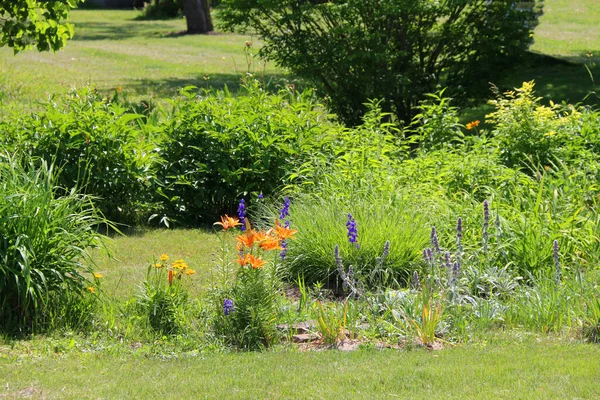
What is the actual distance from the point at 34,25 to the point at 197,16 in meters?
25.0

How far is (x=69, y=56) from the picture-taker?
23984 mm

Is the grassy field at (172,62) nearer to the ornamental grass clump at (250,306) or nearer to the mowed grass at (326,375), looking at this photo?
the ornamental grass clump at (250,306)

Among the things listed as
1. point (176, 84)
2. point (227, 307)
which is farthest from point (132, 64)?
point (227, 307)

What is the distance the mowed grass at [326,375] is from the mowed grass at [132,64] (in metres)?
7.57

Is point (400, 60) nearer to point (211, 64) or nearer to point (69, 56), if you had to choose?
point (211, 64)

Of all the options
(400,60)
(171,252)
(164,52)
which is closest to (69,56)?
(164,52)

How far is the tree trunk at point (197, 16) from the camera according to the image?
31.6m

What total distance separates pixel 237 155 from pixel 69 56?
17.1 metres

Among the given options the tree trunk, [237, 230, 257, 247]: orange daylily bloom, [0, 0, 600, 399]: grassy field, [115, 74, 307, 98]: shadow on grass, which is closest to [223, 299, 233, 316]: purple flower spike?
[0, 0, 600, 399]: grassy field

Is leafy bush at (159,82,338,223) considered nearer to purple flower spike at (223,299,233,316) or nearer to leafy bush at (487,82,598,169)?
leafy bush at (487,82,598,169)

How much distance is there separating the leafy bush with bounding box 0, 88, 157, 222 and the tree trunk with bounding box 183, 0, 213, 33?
24008mm

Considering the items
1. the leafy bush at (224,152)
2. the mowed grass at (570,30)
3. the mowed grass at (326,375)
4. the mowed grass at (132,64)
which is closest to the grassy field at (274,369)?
the mowed grass at (326,375)

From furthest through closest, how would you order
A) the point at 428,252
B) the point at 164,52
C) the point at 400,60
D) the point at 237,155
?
1. the point at 164,52
2. the point at 400,60
3. the point at 237,155
4. the point at 428,252

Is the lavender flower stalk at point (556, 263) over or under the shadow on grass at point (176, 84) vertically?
over
